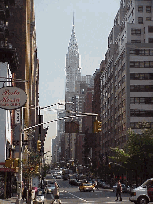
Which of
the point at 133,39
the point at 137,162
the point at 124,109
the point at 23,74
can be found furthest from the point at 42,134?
the point at 137,162

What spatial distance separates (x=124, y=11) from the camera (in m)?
152

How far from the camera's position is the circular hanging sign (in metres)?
28.1

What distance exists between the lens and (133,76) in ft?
Answer: 392

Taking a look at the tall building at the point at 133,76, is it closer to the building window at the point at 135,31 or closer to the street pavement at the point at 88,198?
the building window at the point at 135,31

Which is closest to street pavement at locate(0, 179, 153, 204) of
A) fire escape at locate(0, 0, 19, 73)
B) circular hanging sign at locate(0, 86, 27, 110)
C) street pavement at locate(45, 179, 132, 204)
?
street pavement at locate(45, 179, 132, 204)

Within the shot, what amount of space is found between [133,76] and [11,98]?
93.4m

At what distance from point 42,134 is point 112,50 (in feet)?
145

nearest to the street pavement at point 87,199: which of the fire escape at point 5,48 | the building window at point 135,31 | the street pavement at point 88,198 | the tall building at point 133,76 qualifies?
the street pavement at point 88,198

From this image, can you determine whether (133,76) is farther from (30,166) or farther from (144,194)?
(144,194)

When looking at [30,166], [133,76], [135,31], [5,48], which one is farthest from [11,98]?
[135,31]

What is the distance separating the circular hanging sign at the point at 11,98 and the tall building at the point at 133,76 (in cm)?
8175

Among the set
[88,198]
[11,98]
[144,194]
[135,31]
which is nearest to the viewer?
[11,98]

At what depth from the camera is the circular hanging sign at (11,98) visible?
28141 millimetres

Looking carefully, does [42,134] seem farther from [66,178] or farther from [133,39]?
[66,178]
